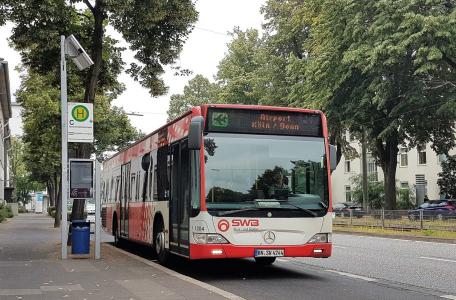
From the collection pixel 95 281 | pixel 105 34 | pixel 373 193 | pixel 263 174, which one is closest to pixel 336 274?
pixel 263 174

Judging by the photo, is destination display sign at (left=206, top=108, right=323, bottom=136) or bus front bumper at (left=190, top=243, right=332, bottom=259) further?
destination display sign at (left=206, top=108, right=323, bottom=136)

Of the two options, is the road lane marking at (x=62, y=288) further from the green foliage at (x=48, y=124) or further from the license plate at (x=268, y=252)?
the green foliage at (x=48, y=124)

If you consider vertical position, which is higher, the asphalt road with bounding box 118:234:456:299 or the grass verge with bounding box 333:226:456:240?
the asphalt road with bounding box 118:234:456:299

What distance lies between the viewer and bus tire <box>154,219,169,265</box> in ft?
43.6

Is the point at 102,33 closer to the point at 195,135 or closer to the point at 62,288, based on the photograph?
the point at 195,135

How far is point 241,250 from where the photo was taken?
1093 cm

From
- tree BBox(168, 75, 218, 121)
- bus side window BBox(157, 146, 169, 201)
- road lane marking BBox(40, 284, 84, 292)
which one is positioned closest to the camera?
road lane marking BBox(40, 284, 84, 292)

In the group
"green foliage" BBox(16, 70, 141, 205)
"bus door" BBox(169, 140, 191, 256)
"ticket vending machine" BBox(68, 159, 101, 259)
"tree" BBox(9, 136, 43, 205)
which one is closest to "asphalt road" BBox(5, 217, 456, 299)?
"bus door" BBox(169, 140, 191, 256)

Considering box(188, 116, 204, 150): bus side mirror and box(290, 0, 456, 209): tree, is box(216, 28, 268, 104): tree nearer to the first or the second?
box(290, 0, 456, 209): tree

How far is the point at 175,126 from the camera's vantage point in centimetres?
1285

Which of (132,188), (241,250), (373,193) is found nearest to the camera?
(241,250)

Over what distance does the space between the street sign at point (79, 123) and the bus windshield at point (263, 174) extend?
4.69 m

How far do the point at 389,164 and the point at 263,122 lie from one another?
30.4 metres

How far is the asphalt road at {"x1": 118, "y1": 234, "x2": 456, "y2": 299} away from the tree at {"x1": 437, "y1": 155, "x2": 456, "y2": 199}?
1427 inches
